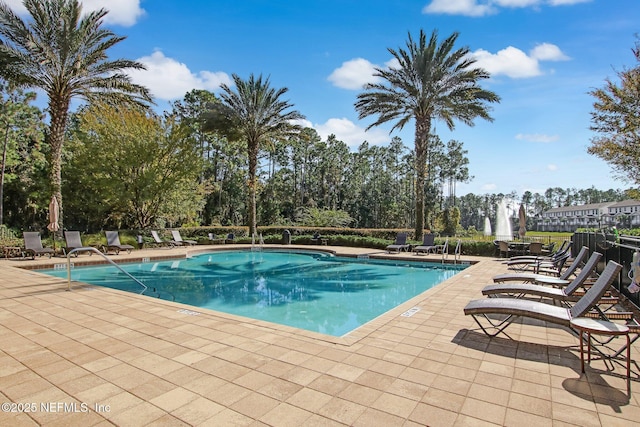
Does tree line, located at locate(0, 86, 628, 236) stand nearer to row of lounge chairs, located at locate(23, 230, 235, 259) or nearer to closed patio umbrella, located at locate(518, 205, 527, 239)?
row of lounge chairs, located at locate(23, 230, 235, 259)

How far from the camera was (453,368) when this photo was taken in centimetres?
373

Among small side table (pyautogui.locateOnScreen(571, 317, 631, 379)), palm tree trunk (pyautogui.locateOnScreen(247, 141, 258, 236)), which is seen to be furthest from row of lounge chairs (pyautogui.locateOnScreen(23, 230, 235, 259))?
small side table (pyautogui.locateOnScreen(571, 317, 631, 379))

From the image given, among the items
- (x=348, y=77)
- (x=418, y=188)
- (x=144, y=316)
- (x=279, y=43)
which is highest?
(x=348, y=77)

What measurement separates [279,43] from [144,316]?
11140mm

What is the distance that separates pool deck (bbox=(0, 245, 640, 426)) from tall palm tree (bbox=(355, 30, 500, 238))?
44.8ft

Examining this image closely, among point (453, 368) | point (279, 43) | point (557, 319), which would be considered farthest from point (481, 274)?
point (279, 43)

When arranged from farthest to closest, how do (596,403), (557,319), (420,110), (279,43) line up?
(420,110) < (279,43) < (557,319) < (596,403)

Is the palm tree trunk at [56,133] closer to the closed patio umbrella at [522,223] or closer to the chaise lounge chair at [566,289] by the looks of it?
the chaise lounge chair at [566,289]

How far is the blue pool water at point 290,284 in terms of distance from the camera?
314 inches

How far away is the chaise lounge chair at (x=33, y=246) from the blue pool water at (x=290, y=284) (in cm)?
188

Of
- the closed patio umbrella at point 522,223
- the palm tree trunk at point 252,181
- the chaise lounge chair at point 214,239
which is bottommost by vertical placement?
the chaise lounge chair at point 214,239

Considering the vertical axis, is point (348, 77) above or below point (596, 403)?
above

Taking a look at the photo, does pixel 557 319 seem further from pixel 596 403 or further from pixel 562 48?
pixel 562 48

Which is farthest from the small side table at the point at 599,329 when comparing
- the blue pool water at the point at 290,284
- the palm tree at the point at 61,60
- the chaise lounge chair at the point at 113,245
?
the palm tree at the point at 61,60
